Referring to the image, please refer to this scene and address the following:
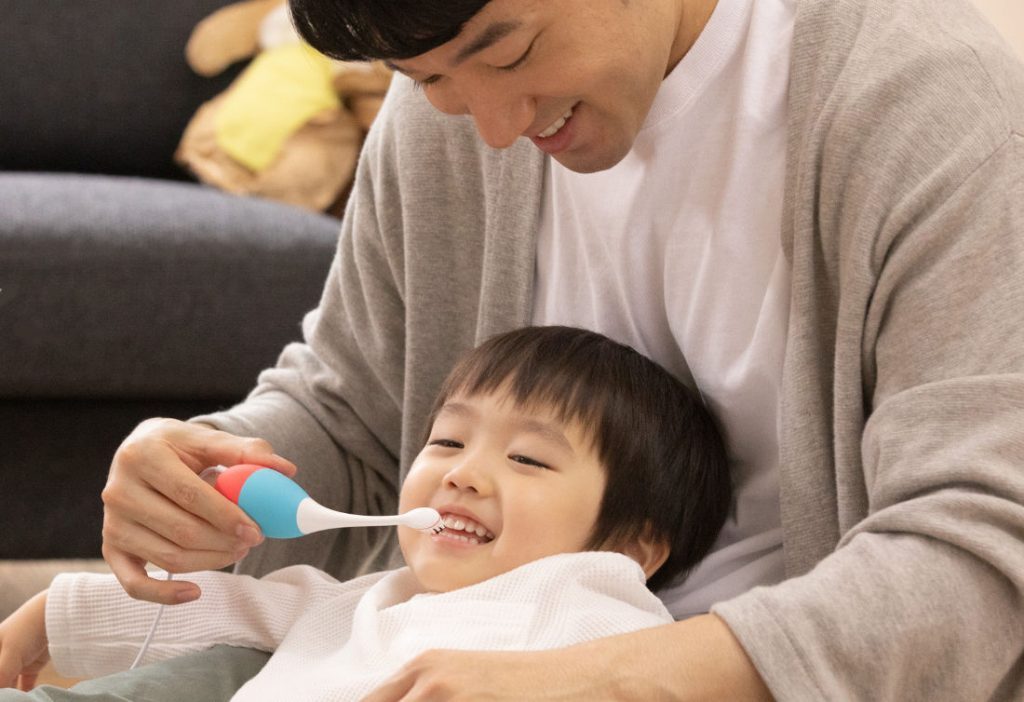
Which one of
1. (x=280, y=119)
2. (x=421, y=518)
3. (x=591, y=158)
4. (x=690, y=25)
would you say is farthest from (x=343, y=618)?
(x=280, y=119)

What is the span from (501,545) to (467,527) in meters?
0.04

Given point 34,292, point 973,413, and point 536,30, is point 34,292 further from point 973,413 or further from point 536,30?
point 973,413

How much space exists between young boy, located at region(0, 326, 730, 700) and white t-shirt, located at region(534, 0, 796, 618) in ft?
0.10

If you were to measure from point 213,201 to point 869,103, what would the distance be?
53.0 inches

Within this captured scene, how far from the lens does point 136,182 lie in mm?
2320

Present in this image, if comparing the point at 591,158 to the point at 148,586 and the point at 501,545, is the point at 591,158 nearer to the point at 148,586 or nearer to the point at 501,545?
the point at 501,545

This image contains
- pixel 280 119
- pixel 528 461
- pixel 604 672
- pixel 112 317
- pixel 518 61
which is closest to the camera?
pixel 604 672

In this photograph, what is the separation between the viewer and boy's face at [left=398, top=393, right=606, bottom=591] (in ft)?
3.49

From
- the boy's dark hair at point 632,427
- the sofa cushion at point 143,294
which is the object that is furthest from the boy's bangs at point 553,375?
the sofa cushion at point 143,294

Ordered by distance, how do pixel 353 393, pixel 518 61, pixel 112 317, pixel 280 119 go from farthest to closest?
pixel 280 119
pixel 112 317
pixel 353 393
pixel 518 61

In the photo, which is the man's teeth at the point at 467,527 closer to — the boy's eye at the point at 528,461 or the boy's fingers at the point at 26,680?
the boy's eye at the point at 528,461

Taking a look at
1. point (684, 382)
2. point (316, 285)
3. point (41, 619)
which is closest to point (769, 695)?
point (684, 382)

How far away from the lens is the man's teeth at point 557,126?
3.47 ft

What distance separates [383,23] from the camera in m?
0.93
